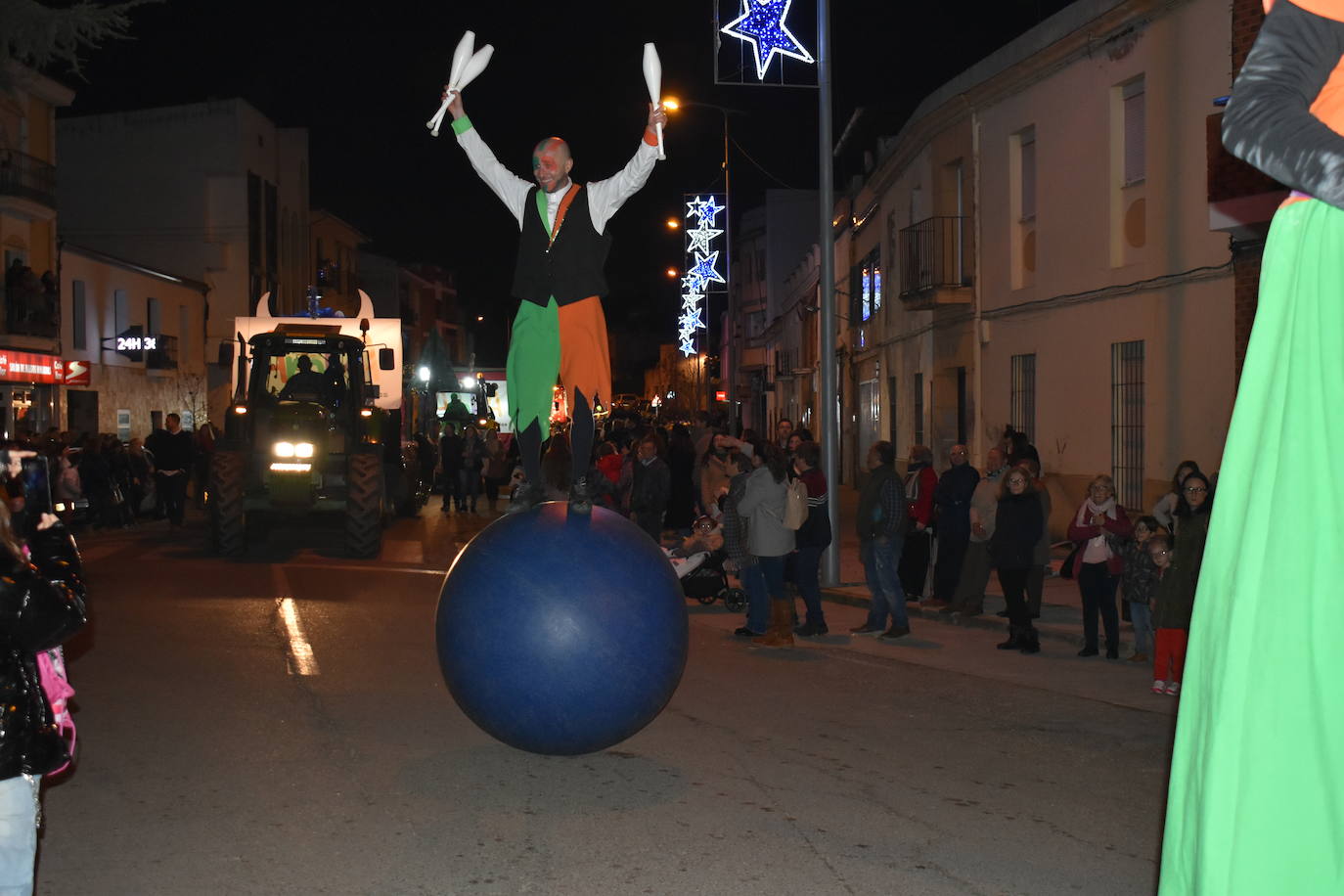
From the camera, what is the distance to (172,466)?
77.8 feet

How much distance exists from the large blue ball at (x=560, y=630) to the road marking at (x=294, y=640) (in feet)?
12.8

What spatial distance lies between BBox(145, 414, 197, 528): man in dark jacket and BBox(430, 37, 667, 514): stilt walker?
59.6ft

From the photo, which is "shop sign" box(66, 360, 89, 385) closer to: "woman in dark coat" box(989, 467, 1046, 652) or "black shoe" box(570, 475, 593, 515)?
"woman in dark coat" box(989, 467, 1046, 652)

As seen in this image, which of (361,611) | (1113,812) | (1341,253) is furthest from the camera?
(361,611)

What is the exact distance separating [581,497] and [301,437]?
12744mm

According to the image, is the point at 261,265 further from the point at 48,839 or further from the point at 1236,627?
the point at 1236,627

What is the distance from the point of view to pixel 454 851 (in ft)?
18.6

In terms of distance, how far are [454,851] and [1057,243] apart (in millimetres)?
15808

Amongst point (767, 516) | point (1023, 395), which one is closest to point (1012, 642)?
point (767, 516)

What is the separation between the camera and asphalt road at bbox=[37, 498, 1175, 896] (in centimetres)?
545

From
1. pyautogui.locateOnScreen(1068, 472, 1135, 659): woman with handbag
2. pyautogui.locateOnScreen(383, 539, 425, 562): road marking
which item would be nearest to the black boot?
pyautogui.locateOnScreen(1068, 472, 1135, 659): woman with handbag

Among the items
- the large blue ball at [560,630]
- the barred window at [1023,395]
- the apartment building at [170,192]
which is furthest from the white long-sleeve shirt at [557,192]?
the apartment building at [170,192]

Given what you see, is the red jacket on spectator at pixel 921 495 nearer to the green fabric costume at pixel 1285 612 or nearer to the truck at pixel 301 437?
the truck at pixel 301 437

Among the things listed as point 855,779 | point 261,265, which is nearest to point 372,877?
point 855,779
